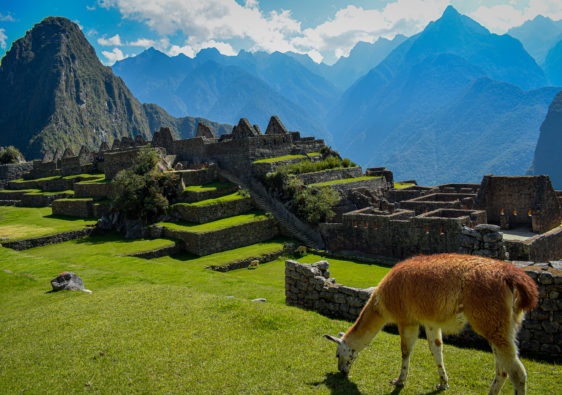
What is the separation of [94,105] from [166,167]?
18845cm

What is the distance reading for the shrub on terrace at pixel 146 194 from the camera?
26.9 metres

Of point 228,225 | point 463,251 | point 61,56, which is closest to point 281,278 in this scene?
point 228,225

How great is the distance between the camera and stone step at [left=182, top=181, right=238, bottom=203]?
2745cm

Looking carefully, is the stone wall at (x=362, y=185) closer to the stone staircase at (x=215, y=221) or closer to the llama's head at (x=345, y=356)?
the stone staircase at (x=215, y=221)

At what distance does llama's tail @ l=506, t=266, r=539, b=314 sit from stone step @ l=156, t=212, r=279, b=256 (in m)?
19.4

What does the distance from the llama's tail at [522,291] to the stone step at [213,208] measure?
22450 mm

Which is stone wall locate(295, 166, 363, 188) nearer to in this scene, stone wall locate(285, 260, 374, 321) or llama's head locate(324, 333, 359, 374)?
stone wall locate(285, 260, 374, 321)

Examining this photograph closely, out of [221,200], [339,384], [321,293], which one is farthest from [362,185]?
[339,384]

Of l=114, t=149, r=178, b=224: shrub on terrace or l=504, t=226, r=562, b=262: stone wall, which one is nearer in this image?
l=504, t=226, r=562, b=262: stone wall

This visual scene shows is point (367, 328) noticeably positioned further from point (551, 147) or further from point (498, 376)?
point (551, 147)

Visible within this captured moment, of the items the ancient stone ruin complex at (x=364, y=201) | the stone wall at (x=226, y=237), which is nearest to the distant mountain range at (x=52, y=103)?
the ancient stone ruin complex at (x=364, y=201)

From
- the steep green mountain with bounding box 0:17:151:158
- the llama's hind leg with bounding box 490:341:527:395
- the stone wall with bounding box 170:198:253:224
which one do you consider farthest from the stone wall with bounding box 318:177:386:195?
the steep green mountain with bounding box 0:17:151:158

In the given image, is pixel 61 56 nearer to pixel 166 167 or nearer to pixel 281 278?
pixel 166 167

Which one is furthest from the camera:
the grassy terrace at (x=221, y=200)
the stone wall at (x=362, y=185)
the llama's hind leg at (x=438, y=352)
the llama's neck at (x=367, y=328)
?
the stone wall at (x=362, y=185)
